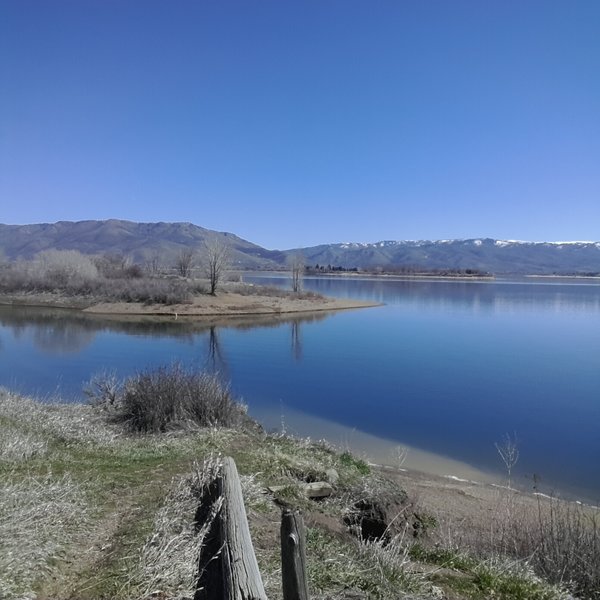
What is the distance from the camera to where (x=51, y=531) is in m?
4.26

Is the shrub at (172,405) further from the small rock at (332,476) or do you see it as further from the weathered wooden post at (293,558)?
the weathered wooden post at (293,558)

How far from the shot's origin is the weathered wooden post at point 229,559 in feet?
10.2

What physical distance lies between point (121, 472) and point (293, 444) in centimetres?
441

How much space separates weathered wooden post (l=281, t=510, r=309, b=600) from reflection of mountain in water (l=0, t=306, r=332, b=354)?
81.9 ft

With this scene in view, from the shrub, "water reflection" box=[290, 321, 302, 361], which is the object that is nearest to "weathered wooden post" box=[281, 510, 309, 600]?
the shrub

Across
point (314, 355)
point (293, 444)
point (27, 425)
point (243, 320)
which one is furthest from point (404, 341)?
point (27, 425)

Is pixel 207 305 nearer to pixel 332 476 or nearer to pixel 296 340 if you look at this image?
pixel 296 340

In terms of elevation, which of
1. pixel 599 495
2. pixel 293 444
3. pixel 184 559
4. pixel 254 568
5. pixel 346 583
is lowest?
pixel 599 495

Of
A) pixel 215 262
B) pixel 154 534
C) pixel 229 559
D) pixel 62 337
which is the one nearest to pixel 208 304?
pixel 215 262

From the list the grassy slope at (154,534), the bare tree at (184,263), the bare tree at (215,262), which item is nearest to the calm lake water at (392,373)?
the grassy slope at (154,534)

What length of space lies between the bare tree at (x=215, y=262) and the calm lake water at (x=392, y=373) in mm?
15531

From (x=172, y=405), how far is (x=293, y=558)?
802 cm

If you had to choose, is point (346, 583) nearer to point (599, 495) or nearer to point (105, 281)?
point (599, 495)

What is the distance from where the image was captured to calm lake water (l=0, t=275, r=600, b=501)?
53.8 ft
